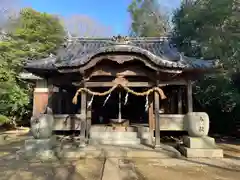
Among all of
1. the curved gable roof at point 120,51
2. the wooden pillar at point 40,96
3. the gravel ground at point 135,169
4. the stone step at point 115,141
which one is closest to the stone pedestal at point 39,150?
the gravel ground at point 135,169

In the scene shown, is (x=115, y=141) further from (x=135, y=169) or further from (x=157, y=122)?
(x=135, y=169)

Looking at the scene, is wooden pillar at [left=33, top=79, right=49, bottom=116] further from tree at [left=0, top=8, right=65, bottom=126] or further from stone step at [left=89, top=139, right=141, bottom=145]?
stone step at [left=89, top=139, right=141, bottom=145]

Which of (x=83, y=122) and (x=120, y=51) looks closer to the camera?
(x=120, y=51)

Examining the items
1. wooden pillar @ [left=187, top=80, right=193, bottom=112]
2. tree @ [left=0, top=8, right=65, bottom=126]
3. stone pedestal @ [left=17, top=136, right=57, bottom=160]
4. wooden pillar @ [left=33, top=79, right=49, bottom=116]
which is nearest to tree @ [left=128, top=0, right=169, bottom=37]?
tree @ [left=0, top=8, right=65, bottom=126]

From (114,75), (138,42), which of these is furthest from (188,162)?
(138,42)

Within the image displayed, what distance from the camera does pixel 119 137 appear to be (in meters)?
7.67

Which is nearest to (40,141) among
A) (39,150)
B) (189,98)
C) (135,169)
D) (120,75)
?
(39,150)

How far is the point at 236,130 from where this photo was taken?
38.0 ft

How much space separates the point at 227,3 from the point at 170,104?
19.0 feet

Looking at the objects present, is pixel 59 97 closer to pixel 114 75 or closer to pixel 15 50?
pixel 114 75

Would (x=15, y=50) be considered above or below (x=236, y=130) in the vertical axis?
above

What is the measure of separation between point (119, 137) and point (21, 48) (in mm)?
14656

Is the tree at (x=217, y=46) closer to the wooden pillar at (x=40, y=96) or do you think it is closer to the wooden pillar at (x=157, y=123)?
the wooden pillar at (x=157, y=123)

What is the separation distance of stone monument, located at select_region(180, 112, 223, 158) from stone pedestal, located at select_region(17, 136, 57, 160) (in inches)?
168
